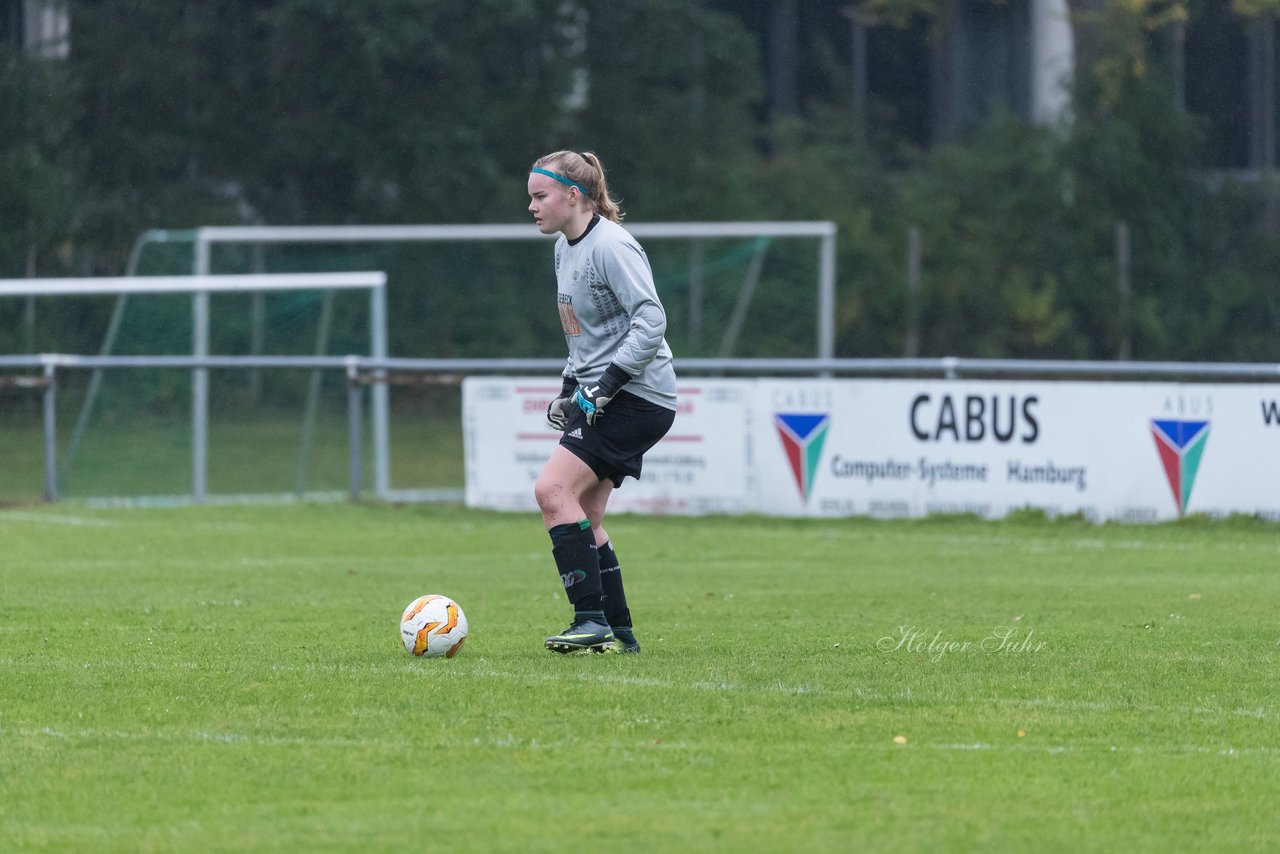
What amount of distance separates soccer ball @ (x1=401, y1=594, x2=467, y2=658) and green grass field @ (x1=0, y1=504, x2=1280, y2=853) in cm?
10

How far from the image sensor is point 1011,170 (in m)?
31.0

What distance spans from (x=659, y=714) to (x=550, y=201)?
2179 mm

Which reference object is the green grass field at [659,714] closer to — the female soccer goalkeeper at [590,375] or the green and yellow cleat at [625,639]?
the green and yellow cleat at [625,639]

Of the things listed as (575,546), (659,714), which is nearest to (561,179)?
(575,546)

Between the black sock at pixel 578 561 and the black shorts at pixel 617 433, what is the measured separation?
0.24 m

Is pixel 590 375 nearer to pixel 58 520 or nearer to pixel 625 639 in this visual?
pixel 625 639

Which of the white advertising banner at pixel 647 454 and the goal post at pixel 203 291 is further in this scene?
the goal post at pixel 203 291

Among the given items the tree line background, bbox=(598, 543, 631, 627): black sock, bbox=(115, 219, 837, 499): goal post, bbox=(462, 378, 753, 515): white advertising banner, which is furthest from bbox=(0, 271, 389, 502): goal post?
bbox=(598, 543, 631, 627): black sock

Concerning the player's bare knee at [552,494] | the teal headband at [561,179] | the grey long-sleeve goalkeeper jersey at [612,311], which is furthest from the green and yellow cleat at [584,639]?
the teal headband at [561,179]

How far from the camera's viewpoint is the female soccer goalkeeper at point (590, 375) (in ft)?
25.3

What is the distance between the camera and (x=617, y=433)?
784 cm

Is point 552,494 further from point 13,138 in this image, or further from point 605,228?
point 13,138

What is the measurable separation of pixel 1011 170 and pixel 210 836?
2724cm

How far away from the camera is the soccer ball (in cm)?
791
